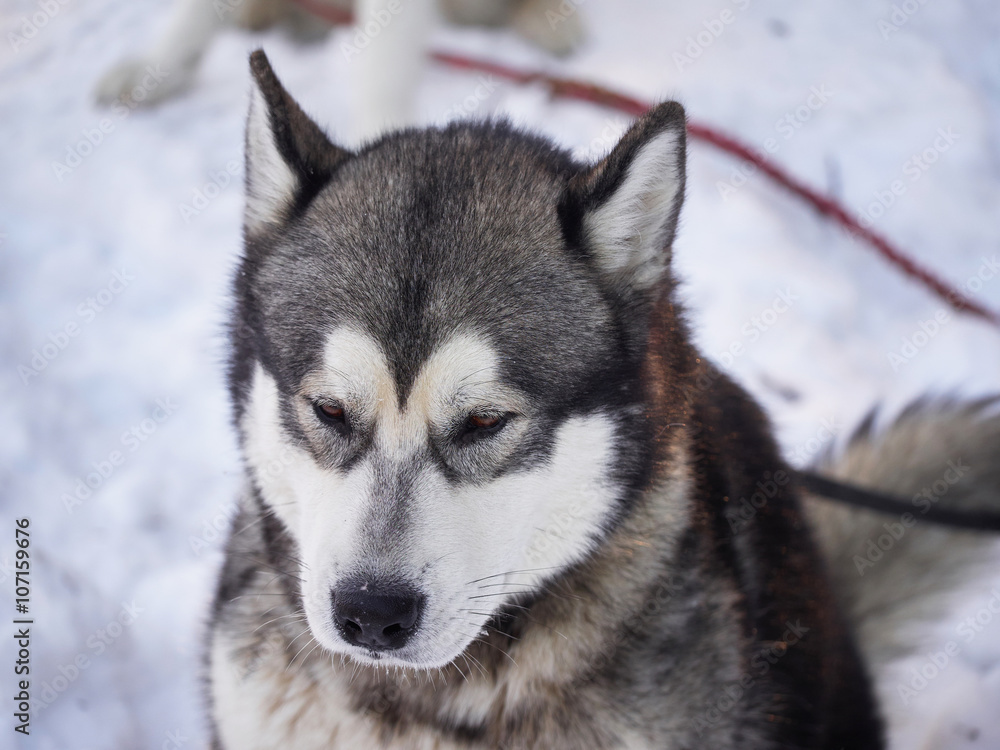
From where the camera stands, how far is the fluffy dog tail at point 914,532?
106 inches

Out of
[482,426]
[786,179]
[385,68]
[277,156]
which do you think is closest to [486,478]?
[482,426]

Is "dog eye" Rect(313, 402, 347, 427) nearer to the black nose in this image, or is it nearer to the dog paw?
the black nose

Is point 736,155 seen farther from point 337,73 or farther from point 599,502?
point 599,502

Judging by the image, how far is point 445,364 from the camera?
1663mm

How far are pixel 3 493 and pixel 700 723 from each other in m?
2.80

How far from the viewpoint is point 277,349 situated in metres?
Result: 1.80

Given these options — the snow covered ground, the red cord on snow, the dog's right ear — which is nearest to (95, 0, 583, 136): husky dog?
the snow covered ground

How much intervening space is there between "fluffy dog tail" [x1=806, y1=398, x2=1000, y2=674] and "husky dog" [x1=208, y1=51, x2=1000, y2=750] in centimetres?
61

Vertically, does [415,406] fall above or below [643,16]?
below

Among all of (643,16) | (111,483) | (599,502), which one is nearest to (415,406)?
(599,502)

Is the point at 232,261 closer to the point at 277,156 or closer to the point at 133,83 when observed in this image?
the point at 277,156

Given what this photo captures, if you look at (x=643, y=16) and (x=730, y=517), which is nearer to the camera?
(x=730, y=517)

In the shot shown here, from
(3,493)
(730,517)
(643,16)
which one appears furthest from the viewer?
(643,16)

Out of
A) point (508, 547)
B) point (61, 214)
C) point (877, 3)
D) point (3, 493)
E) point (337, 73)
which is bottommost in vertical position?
point (3, 493)
